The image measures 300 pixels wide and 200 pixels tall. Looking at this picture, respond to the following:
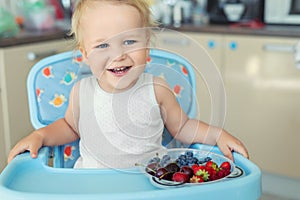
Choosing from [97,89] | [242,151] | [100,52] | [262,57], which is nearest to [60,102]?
[97,89]

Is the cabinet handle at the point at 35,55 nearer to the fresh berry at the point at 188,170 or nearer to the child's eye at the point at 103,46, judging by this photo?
the child's eye at the point at 103,46

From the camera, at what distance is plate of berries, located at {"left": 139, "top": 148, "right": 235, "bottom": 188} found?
0.92 m

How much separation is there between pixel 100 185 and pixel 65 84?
50cm

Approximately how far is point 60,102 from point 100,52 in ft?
1.29

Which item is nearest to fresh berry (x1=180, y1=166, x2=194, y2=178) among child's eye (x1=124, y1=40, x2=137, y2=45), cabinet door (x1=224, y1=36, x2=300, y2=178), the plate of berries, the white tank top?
the plate of berries

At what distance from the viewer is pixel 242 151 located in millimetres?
1086

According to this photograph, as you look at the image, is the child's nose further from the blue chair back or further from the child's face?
the blue chair back

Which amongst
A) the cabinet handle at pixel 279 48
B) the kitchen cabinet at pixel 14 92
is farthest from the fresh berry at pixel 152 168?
the cabinet handle at pixel 279 48

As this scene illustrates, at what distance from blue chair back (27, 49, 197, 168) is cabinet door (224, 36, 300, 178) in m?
1.02

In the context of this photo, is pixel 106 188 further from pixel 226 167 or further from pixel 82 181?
pixel 226 167

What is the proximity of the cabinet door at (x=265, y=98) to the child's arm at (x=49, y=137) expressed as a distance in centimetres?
133

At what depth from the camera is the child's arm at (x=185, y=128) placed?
3.64ft

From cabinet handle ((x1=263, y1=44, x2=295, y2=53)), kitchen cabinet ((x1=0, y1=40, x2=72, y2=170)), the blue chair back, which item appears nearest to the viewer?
the blue chair back

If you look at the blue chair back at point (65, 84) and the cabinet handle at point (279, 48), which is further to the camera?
the cabinet handle at point (279, 48)
